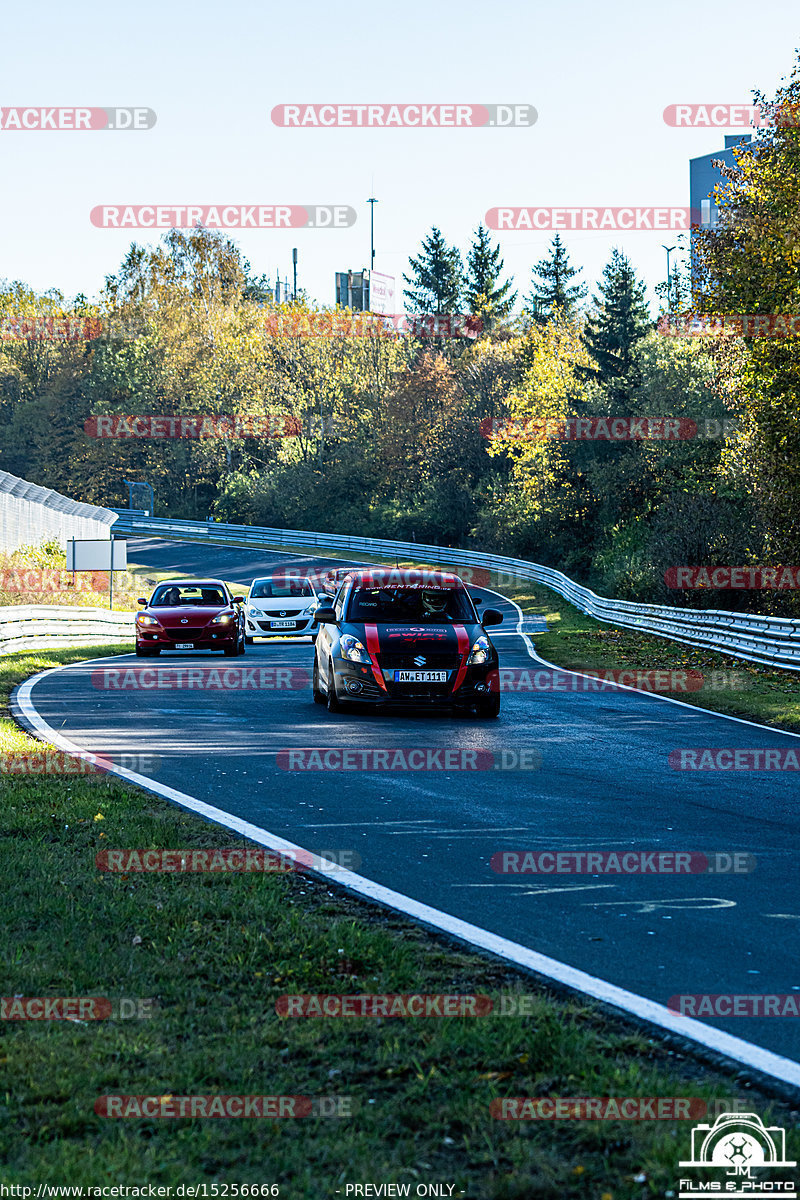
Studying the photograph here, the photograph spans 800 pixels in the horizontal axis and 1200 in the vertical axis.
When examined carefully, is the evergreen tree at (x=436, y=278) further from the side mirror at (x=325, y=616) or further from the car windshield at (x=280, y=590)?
the side mirror at (x=325, y=616)

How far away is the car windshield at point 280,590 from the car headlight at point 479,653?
15458 millimetres

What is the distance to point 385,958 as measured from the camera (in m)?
5.41

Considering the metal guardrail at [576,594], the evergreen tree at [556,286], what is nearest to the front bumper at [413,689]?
the metal guardrail at [576,594]

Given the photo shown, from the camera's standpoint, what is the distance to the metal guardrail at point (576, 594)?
2325 cm

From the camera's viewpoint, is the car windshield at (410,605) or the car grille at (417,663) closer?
the car grille at (417,663)

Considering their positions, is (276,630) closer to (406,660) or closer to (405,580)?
(405,580)

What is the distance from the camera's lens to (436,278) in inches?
3669

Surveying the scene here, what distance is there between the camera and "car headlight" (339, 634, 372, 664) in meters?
15.2

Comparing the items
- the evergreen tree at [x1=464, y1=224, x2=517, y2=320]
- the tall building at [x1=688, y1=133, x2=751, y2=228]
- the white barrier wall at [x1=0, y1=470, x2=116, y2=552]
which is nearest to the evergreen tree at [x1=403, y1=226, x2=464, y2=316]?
the evergreen tree at [x1=464, y1=224, x2=517, y2=320]

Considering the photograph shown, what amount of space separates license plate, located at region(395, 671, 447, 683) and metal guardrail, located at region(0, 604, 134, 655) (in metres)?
11.7

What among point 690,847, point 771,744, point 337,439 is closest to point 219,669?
point 771,744

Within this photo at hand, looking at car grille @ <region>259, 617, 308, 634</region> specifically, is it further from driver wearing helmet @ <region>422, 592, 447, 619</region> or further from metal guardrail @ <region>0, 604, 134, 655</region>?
driver wearing helmet @ <region>422, 592, 447, 619</region>

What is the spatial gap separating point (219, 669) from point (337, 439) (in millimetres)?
59723

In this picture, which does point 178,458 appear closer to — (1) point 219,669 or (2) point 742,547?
(2) point 742,547
